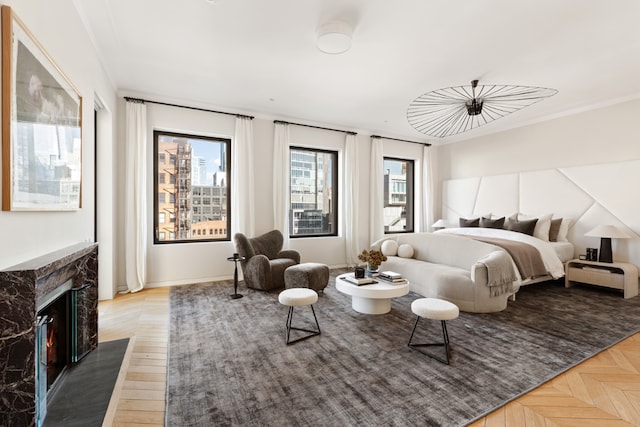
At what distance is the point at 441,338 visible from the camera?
276 centimetres

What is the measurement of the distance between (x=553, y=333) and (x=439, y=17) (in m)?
3.17

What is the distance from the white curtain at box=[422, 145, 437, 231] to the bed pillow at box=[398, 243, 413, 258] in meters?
2.74

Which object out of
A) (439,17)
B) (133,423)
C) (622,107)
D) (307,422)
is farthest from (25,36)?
(622,107)

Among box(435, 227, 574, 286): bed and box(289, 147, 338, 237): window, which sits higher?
box(289, 147, 338, 237): window

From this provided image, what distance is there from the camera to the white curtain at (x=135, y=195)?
14.1 feet

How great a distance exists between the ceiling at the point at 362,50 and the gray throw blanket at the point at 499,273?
2276 mm

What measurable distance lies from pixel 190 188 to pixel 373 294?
3.53 metres

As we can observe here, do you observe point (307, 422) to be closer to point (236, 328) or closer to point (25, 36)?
point (236, 328)

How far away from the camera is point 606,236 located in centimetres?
418

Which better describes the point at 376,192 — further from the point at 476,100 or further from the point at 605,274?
the point at 605,274

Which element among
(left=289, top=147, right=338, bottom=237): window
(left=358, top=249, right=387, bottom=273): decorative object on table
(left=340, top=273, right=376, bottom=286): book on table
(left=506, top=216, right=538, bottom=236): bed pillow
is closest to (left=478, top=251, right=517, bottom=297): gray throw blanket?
(left=358, top=249, right=387, bottom=273): decorative object on table

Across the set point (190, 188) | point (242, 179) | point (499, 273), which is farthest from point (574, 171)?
point (190, 188)

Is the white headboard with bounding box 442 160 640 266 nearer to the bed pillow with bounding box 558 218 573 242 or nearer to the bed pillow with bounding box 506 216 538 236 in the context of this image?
the bed pillow with bounding box 558 218 573 242

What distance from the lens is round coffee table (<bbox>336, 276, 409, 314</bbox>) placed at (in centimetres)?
312
